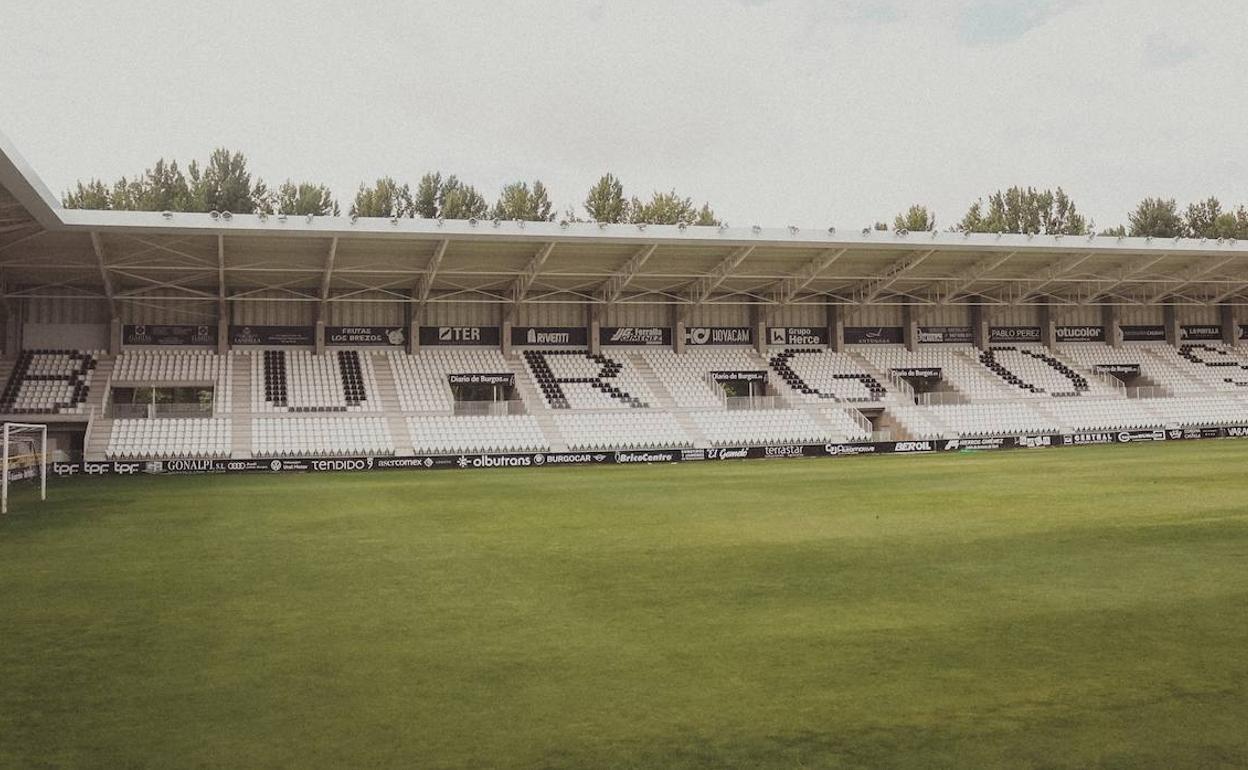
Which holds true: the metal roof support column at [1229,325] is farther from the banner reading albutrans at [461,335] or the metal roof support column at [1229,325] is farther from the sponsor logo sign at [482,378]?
the banner reading albutrans at [461,335]

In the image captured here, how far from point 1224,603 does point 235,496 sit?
1967 centimetres

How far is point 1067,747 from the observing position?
4824 mm

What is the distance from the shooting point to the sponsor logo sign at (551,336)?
4600 centimetres

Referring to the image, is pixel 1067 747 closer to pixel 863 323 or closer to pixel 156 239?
pixel 156 239

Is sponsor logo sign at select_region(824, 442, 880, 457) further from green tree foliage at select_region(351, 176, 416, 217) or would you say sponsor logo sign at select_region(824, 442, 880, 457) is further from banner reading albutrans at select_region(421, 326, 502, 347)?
green tree foliage at select_region(351, 176, 416, 217)

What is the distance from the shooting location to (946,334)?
2034 inches

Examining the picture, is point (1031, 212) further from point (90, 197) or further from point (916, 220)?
point (90, 197)

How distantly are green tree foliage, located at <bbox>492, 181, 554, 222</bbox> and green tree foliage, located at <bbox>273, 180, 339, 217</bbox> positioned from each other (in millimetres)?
11567

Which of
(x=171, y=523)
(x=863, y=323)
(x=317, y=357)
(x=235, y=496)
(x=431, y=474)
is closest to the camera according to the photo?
(x=171, y=523)

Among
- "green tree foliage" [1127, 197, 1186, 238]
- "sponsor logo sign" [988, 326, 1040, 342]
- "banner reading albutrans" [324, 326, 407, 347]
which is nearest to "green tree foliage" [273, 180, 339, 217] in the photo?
"banner reading albutrans" [324, 326, 407, 347]

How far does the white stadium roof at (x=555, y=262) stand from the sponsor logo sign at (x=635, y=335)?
5.59 ft

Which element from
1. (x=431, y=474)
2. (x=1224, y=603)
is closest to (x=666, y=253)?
(x=431, y=474)

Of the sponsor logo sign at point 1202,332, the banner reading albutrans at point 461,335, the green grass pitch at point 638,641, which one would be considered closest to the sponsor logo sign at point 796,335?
the banner reading albutrans at point 461,335

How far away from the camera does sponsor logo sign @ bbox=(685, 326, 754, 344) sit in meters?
48.2
